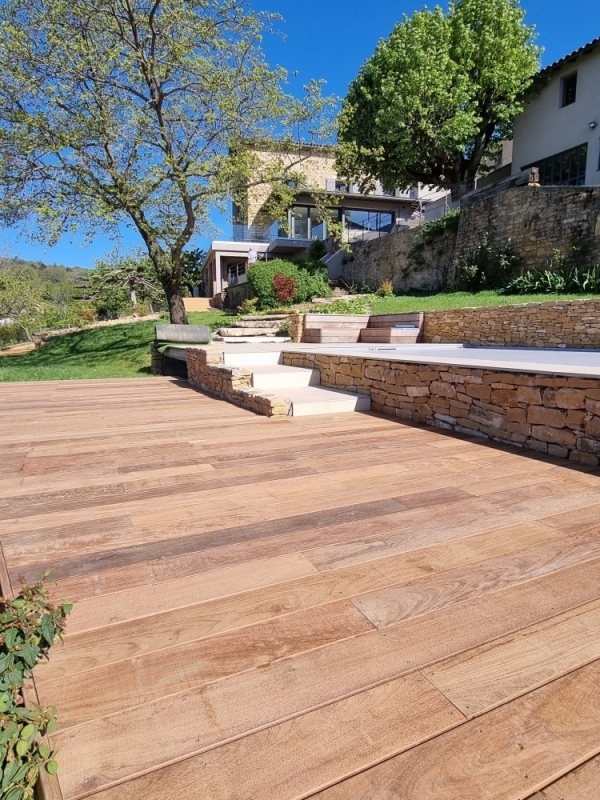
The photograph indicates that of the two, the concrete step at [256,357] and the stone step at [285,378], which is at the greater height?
the concrete step at [256,357]

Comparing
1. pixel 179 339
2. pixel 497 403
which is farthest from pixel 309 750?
pixel 179 339

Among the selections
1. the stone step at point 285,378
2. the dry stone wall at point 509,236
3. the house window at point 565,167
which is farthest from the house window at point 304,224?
the stone step at point 285,378

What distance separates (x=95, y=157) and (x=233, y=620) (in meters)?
11.0

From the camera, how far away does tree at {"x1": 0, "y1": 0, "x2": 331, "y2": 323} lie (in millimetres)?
8977

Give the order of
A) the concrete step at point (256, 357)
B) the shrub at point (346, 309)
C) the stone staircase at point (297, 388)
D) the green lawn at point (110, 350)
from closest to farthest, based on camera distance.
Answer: the stone staircase at point (297, 388) → the concrete step at point (256, 357) → the green lawn at point (110, 350) → the shrub at point (346, 309)

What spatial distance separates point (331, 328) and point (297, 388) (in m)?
4.26

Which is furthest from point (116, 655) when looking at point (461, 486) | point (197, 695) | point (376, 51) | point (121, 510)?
point (376, 51)

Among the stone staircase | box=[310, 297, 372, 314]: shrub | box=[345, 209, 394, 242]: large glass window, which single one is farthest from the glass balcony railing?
the stone staircase

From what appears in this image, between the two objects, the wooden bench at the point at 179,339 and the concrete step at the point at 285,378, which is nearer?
the concrete step at the point at 285,378

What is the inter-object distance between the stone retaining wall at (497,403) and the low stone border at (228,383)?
1.09 metres

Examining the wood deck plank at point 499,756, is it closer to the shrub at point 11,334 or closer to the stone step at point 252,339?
the stone step at point 252,339

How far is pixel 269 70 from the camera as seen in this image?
9.83 metres

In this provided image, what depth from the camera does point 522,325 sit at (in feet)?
27.8

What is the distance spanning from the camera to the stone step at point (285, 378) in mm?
5625
